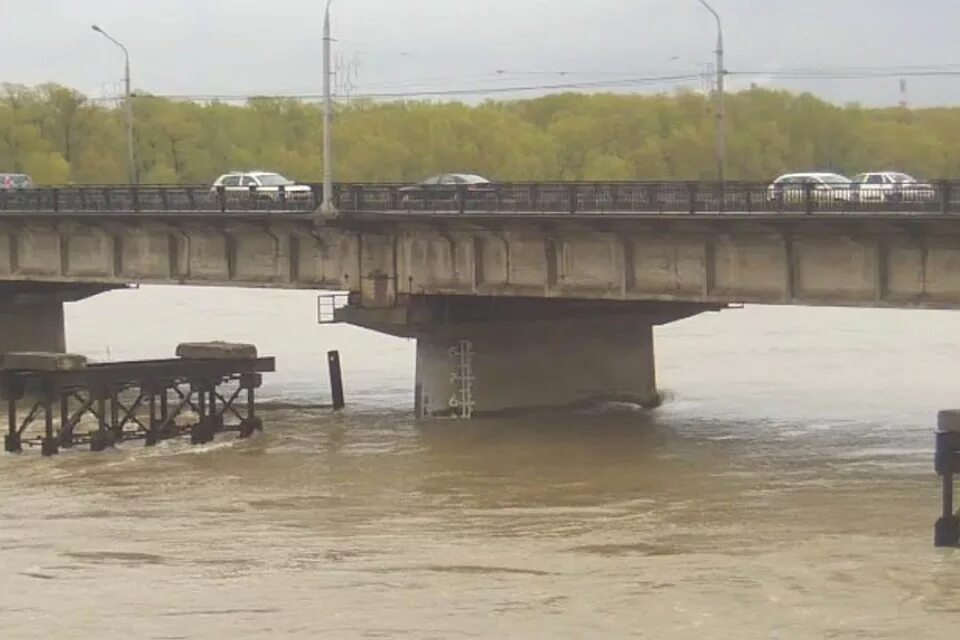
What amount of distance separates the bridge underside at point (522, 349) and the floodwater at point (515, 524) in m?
1.16

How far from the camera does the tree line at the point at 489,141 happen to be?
349 feet

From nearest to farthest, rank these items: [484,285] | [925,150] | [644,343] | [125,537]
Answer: [125,537], [484,285], [644,343], [925,150]

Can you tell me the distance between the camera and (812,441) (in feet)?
149

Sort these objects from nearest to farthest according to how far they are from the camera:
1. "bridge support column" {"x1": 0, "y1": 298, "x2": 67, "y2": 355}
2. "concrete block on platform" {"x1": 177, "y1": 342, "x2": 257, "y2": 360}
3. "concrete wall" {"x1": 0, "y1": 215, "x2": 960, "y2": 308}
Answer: "concrete wall" {"x1": 0, "y1": 215, "x2": 960, "y2": 308} < "concrete block on platform" {"x1": 177, "y1": 342, "x2": 257, "y2": 360} < "bridge support column" {"x1": 0, "y1": 298, "x2": 67, "y2": 355}

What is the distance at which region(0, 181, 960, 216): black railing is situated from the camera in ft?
136

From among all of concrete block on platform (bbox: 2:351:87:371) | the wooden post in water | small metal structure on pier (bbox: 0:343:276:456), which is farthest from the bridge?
concrete block on platform (bbox: 2:351:87:371)

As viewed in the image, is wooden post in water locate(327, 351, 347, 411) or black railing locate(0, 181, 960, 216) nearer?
black railing locate(0, 181, 960, 216)

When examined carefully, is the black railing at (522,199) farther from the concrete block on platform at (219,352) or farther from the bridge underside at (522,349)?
the concrete block on platform at (219,352)

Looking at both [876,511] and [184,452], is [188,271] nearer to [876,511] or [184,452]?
[184,452]

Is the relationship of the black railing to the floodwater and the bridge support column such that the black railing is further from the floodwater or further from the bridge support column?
the bridge support column

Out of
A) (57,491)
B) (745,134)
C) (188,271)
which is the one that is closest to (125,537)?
(57,491)

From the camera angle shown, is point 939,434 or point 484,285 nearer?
point 939,434

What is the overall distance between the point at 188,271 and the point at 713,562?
90.3ft

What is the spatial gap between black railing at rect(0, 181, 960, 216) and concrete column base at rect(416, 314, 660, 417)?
11.8 ft
